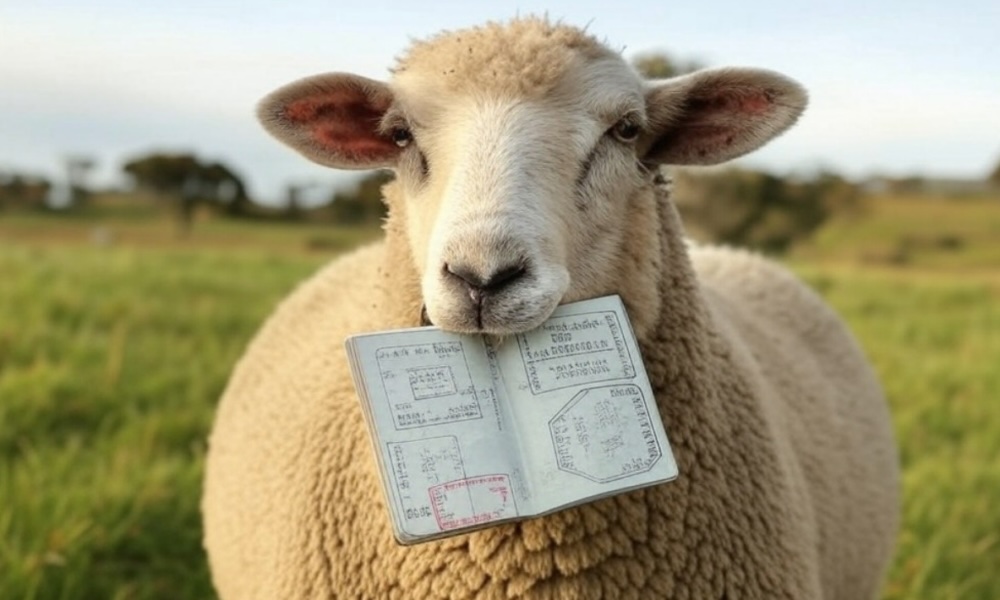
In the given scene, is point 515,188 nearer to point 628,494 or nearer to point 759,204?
point 628,494

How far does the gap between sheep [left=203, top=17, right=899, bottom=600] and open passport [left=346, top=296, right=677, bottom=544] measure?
9 centimetres

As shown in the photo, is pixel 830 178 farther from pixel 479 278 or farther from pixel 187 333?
pixel 479 278

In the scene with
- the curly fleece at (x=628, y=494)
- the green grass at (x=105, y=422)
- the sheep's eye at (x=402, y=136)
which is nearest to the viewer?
the curly fleece at (x=628, y=494)

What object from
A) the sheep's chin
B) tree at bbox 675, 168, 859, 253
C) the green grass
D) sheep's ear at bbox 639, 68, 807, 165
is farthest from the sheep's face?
tree at bbox 675, 168, 859, 253

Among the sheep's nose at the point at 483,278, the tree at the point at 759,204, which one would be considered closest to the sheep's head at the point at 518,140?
the sheep's nose at the point at 483,278

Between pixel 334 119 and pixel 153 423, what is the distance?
300 centimetres

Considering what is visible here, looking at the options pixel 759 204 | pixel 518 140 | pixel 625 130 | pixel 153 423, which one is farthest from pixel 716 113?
pixel 759 204

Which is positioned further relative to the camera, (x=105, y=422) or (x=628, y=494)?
(x=105, y=422)

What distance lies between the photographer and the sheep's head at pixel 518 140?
75.4 inches

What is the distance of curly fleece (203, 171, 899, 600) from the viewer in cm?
221

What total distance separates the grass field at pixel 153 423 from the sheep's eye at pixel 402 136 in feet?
6.90

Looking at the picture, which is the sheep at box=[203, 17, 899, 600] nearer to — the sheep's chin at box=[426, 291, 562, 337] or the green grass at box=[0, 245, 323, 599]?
the sheep's chin at box=[426, 291, 562, 337]

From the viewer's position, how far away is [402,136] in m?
2.36

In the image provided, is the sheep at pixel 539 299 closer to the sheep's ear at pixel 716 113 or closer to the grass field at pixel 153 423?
the sheep's ear at pixel 716 113
